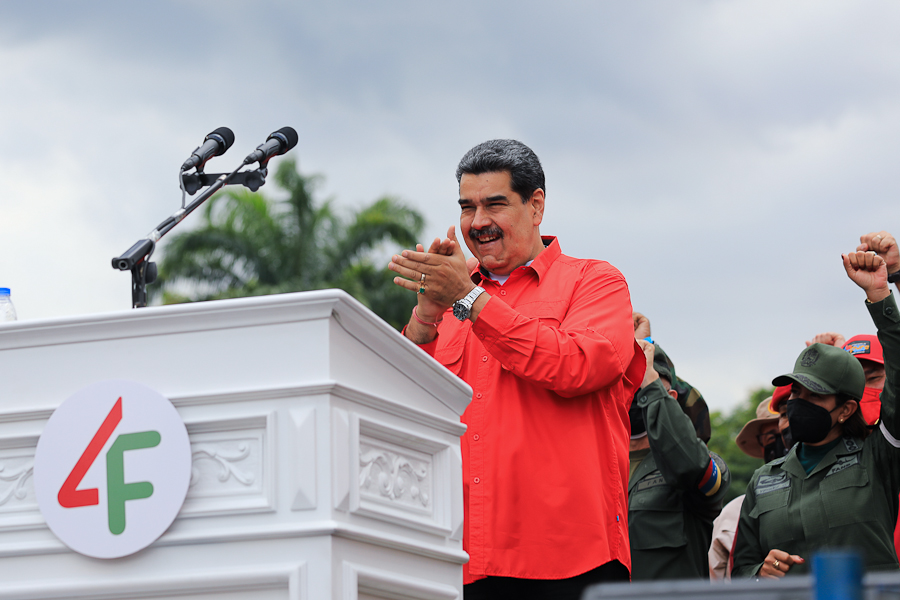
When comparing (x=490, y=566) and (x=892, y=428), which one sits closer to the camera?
(x=490, y=566)

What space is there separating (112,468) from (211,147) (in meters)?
1.40

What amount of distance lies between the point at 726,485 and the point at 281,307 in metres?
2.79

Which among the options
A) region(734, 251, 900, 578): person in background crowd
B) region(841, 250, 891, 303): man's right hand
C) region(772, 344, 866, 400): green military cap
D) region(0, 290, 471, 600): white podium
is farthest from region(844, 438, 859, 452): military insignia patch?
region(0, 290, 471, 600): white podium

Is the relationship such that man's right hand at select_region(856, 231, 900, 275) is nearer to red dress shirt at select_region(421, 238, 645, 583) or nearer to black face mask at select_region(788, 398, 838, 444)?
black face mask at select_region(788, 398, 838, 444)

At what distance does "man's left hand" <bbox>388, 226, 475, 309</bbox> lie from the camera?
109 inches

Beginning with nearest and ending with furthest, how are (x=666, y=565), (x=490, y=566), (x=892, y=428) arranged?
(x=490, y=566) < (x=892, y=428) < (x=666, y=565)

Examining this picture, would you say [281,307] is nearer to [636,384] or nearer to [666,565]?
[636,384]

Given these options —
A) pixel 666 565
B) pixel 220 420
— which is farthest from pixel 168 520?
pixel 666 565

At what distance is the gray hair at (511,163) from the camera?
3.22 meters

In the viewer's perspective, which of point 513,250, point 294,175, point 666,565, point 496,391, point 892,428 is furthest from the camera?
point 294,175

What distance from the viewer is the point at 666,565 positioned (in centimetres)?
412

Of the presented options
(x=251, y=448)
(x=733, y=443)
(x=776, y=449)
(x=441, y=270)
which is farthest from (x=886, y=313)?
(x=733, y=443)

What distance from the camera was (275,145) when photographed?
10.7 feet

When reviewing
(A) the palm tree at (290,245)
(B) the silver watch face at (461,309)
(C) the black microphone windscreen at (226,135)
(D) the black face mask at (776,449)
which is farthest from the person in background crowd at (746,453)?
(A) the palm tree at (290,245)
